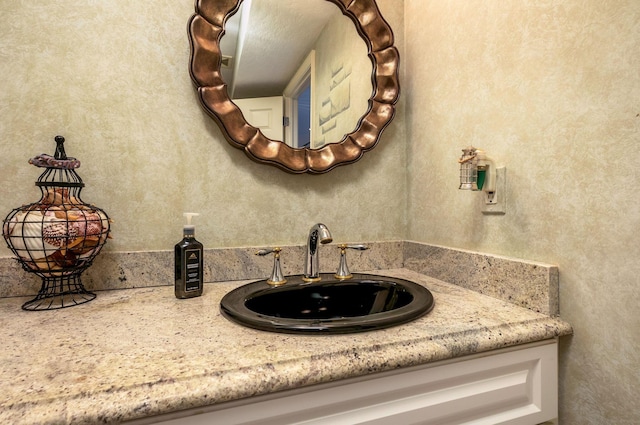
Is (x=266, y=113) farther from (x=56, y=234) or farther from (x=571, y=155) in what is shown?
(x=571, y=155)

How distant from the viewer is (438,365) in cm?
63

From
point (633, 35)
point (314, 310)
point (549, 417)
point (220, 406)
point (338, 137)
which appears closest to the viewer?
point (220, 406)

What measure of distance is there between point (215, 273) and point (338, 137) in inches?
23.9

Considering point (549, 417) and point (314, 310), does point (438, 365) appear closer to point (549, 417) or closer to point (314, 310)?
point (549, 417)

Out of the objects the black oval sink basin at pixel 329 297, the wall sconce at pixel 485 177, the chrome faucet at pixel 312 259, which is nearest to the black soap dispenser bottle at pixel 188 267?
the black oval sink basin at pixel 329 297

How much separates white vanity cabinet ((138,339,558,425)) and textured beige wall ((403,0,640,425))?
9cm

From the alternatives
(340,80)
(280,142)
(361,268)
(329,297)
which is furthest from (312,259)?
→ (340,80)

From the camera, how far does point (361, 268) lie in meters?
1.22

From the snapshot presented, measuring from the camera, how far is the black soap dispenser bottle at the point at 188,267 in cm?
88

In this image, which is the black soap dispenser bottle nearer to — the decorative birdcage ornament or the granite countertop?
the granite countertop

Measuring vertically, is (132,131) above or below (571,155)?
above

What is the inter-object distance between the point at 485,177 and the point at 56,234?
1058 mm

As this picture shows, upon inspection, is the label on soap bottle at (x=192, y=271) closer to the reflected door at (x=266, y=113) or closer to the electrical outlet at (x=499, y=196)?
the reflected door at (x=266, y=113)

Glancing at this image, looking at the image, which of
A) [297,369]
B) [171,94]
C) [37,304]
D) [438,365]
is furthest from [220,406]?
[171,94]
